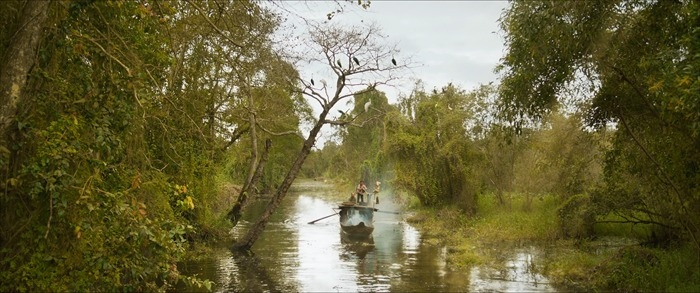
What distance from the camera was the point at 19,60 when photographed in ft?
18.3

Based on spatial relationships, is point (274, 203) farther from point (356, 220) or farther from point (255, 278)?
point (356, 220)

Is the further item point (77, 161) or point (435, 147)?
point (435, 147)

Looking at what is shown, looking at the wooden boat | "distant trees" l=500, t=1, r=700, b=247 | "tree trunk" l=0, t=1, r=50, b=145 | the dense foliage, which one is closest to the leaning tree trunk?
the wooden boat

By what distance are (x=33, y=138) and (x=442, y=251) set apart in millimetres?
16746

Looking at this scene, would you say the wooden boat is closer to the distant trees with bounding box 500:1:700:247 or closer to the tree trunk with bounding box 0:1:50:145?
the distant trees with bounding box 500:1:700:247

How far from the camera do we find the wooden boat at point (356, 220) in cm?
2492

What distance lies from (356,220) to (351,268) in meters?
6.78

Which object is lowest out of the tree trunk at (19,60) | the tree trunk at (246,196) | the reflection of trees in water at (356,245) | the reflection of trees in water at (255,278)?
the reflection of trees in water at (255,278)

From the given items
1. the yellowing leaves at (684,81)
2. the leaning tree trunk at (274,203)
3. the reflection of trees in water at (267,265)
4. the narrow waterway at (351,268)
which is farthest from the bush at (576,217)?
the yellowing leaves at (684,81)

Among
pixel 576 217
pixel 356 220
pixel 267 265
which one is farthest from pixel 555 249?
pixel 267 265

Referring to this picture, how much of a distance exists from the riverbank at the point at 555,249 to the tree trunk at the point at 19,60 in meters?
12.0

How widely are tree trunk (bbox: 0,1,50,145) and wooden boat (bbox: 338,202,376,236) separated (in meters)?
19.8

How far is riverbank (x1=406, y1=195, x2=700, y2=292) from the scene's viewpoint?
1358 cm

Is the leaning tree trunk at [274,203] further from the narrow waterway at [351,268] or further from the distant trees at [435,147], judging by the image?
the distant trees at [435,147]
